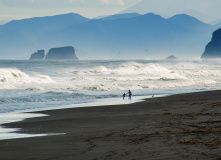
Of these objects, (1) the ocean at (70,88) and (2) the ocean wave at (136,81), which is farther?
(2) the ocean wave at (136,81)

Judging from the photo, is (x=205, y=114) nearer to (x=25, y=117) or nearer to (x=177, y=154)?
(x=25, y=117)

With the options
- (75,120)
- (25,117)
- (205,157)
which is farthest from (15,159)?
(25,117)

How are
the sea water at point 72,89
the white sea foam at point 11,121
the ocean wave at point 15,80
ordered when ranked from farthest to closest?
the ocean wave at point 15,80 → the sea water at point 72,89 → the white sea foam at point 11,121

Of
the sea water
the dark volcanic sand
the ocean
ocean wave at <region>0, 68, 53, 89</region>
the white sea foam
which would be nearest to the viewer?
the dark volcanic sand

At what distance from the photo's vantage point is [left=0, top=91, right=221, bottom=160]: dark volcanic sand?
1305cm

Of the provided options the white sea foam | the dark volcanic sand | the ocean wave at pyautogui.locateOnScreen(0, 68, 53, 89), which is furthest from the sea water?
the dark volcanic sand

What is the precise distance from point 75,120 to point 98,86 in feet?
89.7

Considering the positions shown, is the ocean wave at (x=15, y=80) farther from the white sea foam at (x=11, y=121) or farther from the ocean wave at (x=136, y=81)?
the white sea foam at (x=11, y=121)

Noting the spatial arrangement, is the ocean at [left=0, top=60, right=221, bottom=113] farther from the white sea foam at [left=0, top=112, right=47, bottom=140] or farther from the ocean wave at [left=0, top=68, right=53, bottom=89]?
the white sea foam at [left=0, top=112, right=47, bottom=140]

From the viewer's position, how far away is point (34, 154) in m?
13.8

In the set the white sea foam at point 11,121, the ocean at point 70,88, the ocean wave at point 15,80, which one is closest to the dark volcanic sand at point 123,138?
the white sea foam at point 11,121

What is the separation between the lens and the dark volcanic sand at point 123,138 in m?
13.1

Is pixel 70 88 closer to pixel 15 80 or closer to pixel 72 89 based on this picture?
pixel 72 89

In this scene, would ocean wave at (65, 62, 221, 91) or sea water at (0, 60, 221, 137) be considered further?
ocean wave at (65, 62, 221, 91)
